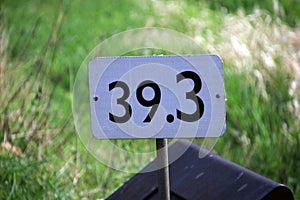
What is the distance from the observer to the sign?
100 inches

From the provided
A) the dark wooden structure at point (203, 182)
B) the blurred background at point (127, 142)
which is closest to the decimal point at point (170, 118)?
the dark wooden structure at point (203, 182)

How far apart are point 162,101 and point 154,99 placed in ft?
0.09

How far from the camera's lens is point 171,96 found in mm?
2564

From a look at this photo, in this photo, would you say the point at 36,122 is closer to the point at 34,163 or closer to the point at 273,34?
the point at 34,163

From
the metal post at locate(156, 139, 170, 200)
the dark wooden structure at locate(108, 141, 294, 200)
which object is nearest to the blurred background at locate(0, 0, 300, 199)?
the dark wooden structure at locate(108, 141, 294, 200)

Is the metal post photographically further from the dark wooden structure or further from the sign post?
the dark wooden structure

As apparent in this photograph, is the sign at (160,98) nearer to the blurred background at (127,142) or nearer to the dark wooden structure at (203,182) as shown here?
the dark wooden structure at (203,182)

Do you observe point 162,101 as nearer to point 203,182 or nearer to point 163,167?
point 163,167

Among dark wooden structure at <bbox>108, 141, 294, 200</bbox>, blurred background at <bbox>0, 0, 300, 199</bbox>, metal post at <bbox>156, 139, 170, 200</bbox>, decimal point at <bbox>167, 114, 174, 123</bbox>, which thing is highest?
decimal point at <bbox>167, 114, 174, 123</bbox>

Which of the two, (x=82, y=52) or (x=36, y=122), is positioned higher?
(x=36, y=122)

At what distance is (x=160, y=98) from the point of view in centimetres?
256

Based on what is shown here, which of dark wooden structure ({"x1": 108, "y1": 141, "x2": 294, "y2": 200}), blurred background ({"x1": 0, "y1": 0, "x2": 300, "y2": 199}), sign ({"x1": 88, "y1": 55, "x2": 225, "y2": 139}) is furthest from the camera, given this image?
blurred background ({"x1": 0, "y1": 0, "x2": 300, "y2": 199})

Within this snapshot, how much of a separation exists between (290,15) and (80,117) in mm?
3269

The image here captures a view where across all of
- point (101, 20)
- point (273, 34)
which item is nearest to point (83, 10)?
point (101, 20)
